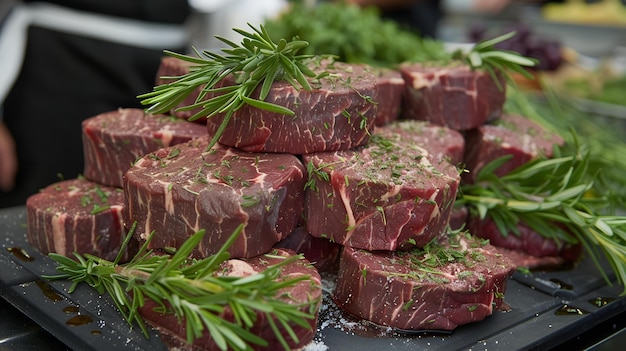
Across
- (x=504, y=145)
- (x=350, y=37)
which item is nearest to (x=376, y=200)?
(x=504, y=145)

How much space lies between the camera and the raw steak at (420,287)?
168 cm

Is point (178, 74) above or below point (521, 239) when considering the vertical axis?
above

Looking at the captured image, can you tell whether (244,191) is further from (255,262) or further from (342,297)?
(342,297)

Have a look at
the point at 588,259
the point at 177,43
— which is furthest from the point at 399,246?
the point at 177,43

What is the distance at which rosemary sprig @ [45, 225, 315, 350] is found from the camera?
1.38 meters

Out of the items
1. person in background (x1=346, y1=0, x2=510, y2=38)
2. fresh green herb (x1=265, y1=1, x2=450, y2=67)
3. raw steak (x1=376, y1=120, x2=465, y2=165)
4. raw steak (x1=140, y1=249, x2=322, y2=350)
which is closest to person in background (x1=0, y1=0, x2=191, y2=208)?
fresh green herb (x1=265, y1=1, x2=450, y2=67)

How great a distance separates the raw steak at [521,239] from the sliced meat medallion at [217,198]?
76 centimetres

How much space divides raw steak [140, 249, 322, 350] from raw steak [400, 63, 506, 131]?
3.06ft

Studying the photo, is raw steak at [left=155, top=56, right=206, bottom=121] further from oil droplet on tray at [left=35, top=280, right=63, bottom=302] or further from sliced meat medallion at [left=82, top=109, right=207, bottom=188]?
oil droplet on tray at [left=35, top=280, right=63, bottom=302]

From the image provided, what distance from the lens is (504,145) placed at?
2.27m

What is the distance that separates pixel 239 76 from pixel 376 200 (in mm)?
519

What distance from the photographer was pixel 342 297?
1.82 metres

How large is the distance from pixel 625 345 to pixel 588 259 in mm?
443

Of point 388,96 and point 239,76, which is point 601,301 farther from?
point 239,76
